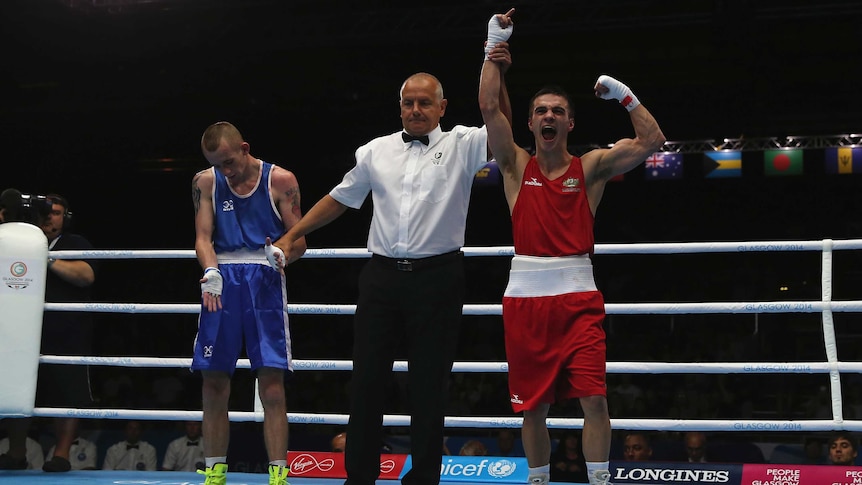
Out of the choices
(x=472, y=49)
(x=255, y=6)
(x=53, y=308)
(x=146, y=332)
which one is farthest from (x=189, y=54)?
(x=53, y=308)

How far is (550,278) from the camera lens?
336cm

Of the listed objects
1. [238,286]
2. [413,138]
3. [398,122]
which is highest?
[398,122]

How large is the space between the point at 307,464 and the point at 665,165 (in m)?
9.42

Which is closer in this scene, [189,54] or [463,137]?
[463,137]

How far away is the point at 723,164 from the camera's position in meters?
12.9

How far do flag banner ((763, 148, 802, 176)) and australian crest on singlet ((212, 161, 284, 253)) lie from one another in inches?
406

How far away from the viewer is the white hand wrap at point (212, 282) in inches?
140

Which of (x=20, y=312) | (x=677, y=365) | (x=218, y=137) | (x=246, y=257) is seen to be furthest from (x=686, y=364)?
(x=20, y=312)

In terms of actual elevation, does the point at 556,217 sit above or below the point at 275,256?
above

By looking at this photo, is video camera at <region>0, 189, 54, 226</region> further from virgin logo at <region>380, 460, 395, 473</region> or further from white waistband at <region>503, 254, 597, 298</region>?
white waistband at <region>503, 254, 597, 298</region>

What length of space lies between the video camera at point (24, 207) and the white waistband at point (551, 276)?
8.84ft

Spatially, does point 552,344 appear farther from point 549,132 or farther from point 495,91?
point 495,91

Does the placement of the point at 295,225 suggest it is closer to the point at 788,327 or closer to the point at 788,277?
the point at 788,327

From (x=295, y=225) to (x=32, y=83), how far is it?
983cm
